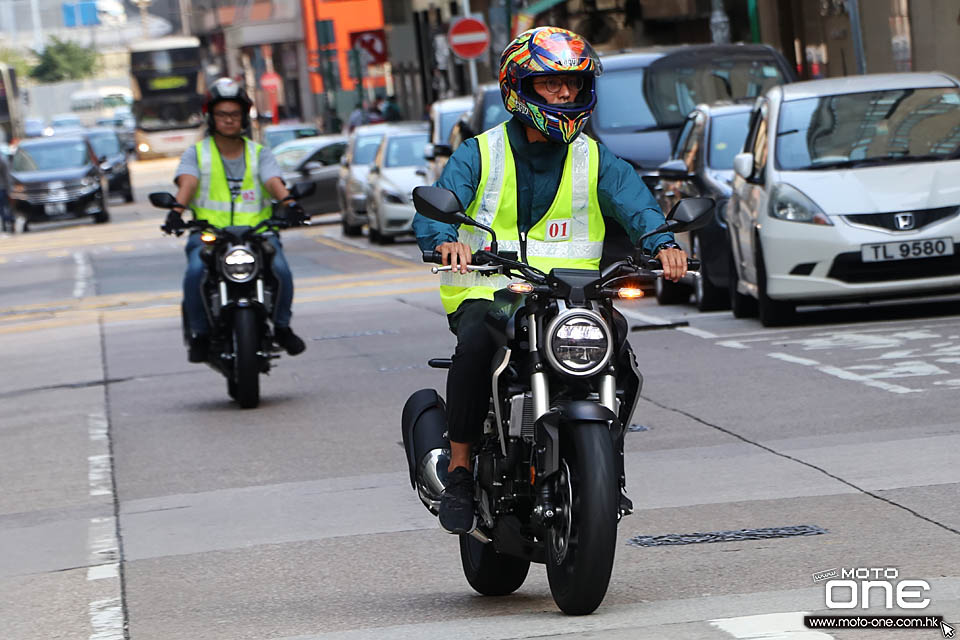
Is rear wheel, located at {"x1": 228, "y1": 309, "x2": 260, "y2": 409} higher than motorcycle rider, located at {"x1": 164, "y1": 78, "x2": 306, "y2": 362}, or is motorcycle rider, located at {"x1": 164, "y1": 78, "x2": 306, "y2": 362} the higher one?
motorcycle rider, located at {"x1": 164, "y1": 78, "x2": 306, "y2": 362}

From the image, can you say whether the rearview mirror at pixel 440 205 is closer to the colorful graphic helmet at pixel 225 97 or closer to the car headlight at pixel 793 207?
the colorful graphic helmet at pixel 225 97

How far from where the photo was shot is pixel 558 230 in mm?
6328

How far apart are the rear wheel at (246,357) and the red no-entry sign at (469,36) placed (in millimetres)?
20645

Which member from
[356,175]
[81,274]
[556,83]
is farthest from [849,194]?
[356,175]

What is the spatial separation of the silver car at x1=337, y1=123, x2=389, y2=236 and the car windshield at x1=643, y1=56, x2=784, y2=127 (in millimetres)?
11379

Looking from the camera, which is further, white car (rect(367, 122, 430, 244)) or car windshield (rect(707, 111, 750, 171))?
white car (rect(367, 122, 430, 244))

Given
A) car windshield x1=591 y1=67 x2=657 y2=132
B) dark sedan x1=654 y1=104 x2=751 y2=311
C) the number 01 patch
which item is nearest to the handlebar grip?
the number 01 patch

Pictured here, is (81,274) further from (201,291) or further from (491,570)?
(491,570)

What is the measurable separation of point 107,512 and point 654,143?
11.1 m

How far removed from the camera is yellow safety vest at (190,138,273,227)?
1251 centimetres

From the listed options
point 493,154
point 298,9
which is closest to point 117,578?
point 493,154

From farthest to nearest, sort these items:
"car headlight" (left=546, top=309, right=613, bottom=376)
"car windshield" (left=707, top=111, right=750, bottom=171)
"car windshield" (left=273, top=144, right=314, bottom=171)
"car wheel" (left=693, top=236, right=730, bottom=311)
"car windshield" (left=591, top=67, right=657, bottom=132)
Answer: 1. "car windshield" (left=273, top=144, right=314, bottom=171)
2. "car windshield" (left=591, top=67, right=657, bottom=132)
3. "car windshield" (left=707, top=111, right=750, bottom=171)
4. "car wheel" (left=693, top=236, right=730, bottom=311)
5. "car headlight" (left=546, top=309, right=613, bottom=376)

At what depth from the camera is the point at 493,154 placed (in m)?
6.30

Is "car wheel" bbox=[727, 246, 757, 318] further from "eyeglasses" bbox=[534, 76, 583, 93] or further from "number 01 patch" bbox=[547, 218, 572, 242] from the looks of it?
"eyeglasses" bbox=[534, 76, 583, 93]
